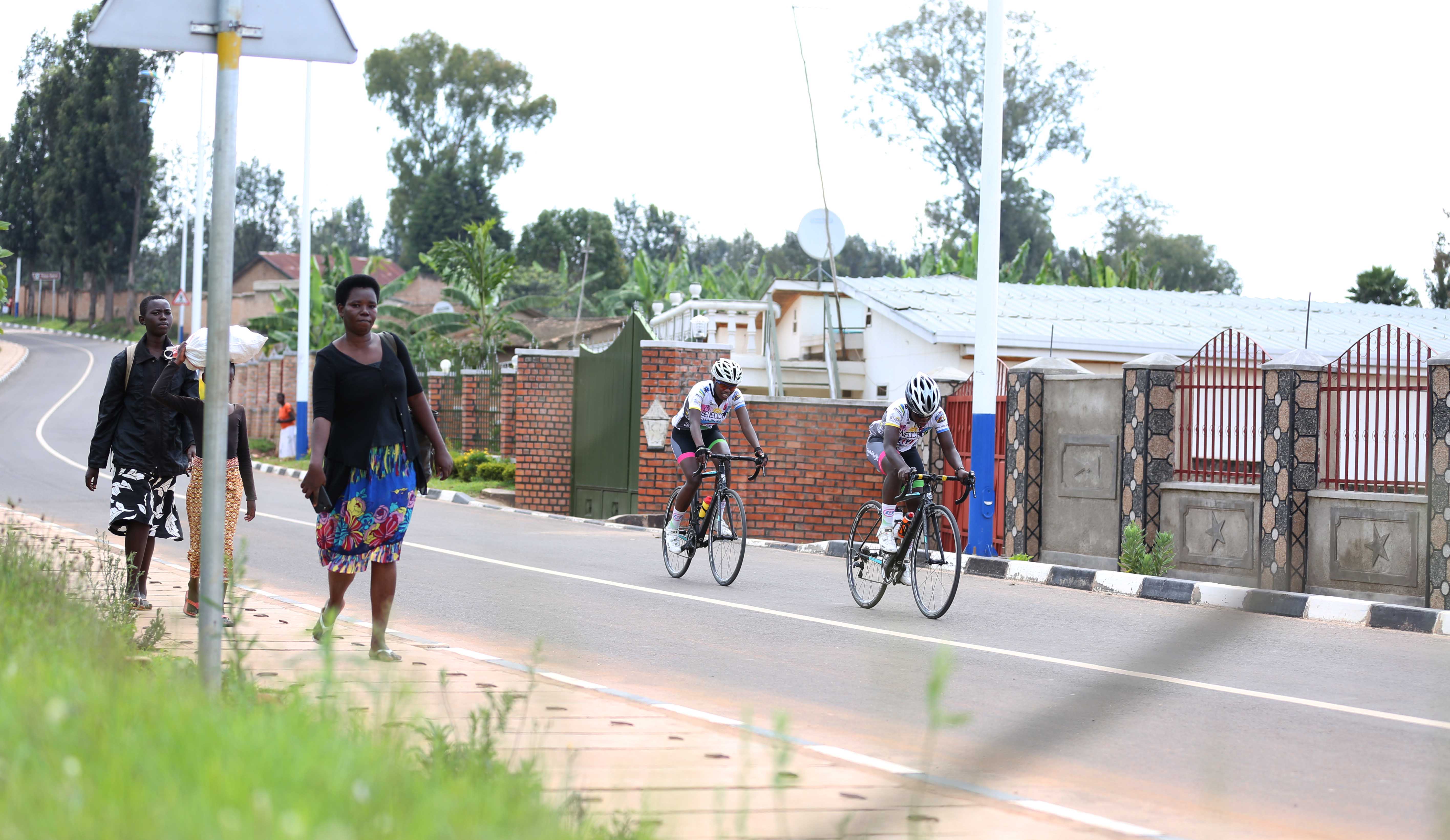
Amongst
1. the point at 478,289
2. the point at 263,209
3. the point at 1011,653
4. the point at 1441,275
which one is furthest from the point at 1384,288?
the point at 263,209

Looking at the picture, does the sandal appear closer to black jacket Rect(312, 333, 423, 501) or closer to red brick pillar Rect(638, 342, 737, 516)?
black jacket Rect(312, 333, 423, 501)

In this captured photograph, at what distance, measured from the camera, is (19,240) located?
63.3 m

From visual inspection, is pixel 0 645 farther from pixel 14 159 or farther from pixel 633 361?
pixel 14 159

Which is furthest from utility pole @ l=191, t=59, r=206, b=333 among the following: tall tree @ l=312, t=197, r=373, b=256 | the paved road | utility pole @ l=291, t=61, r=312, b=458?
tall tree @ l=312, t=197, r=373, b=256

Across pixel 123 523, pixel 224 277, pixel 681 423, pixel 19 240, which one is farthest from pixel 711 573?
pixel 19 240

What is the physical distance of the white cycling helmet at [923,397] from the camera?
10.3m

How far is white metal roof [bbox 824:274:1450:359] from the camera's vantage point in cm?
2253

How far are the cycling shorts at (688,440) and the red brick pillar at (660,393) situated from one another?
768 cm

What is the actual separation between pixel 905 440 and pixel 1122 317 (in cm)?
1584

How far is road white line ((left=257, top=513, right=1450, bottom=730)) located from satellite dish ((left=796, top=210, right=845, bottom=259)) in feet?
40.1

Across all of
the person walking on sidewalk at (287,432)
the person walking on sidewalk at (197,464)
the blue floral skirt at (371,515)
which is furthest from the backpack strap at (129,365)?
the person walking on sidewalk at (287,432)

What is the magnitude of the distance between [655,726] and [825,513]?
45.0 ft

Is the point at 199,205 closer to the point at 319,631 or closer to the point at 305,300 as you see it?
the point at 305,300

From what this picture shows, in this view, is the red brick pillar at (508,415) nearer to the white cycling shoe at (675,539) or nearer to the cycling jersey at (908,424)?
the white cycling shoe at (675,539)
